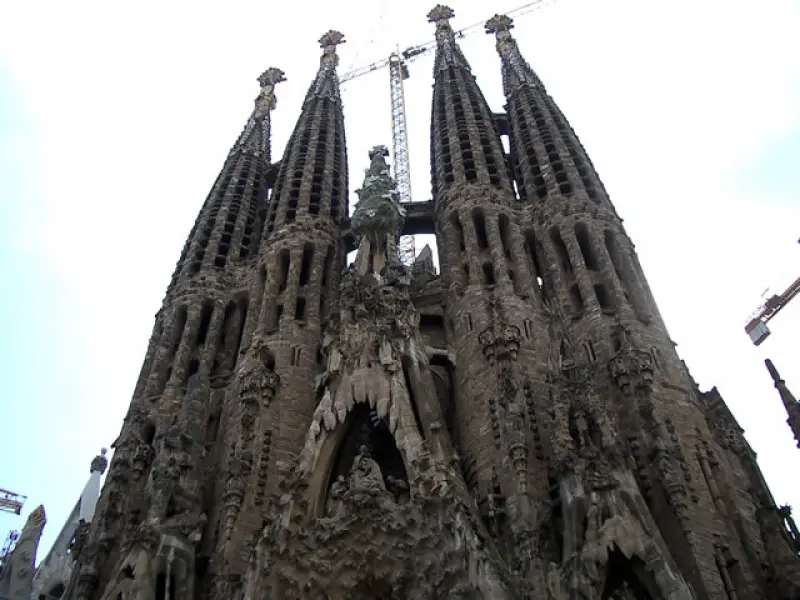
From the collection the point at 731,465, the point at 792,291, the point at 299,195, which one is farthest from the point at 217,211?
the point at 792,291

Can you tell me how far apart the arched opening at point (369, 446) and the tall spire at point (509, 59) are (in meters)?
19.6

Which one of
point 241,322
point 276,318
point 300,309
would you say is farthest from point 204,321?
point 300,309

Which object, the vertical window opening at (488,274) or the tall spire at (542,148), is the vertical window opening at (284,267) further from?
the tall spire at (542,148)

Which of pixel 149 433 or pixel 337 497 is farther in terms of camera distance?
pixel 149 433

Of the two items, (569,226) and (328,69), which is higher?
(328,69)

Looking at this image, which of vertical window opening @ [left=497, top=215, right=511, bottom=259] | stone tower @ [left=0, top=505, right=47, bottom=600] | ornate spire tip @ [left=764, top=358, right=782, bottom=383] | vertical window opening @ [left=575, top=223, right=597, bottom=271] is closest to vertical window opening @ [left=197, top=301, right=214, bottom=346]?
vertical window opening @ [left=497, top=215, right=511, bottom=259]

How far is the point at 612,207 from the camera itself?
2698 centimetres

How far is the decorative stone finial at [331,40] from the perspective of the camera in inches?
1807

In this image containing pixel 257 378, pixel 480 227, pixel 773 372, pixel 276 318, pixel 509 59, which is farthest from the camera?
pixel 509 59

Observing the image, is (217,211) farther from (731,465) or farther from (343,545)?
(731,465)

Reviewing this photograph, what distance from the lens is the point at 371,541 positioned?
1748 cm

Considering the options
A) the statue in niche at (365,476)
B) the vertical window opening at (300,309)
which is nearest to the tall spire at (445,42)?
the vertical window opening at (300,309)

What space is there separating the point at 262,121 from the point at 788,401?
28.6m

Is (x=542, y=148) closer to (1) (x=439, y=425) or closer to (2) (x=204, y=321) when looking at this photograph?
(2) (x=204, y=321)
